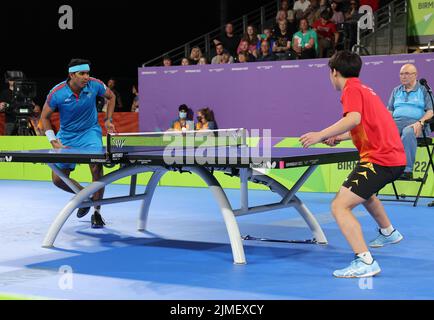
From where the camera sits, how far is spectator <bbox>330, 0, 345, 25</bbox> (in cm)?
1680

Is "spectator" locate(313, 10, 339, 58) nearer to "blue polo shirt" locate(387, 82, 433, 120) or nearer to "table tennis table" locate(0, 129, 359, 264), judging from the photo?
"blue polo shirt" locate(387, 82, 433, 120)

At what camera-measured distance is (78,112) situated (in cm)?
855

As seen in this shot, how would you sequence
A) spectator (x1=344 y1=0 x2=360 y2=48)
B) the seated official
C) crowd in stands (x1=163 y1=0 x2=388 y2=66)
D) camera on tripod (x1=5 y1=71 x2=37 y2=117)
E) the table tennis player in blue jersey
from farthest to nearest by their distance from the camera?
camera on tripod (x1=5 y1=71 x2=37 y2=117), crowd in stands (x1=163 y1=0 x2=388 y2=66), spectator (x1=344 y1=0 x2=360 y2=48), the seated official, the table tennis player in blue jersey

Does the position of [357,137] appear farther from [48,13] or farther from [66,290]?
[48,13]

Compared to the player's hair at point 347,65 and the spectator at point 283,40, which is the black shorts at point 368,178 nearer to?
the player's hair at point 347,65

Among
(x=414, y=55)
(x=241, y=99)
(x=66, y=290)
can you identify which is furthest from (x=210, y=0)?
(x=66, y=290)

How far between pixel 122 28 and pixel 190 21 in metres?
2.16

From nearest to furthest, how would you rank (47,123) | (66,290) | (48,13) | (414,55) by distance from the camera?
1. (66,290)
2. (47,123)
3. (414,55)
4. (48,13)

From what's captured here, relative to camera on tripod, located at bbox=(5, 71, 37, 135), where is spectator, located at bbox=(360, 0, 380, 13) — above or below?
above

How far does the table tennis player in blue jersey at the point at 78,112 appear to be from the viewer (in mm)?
8320

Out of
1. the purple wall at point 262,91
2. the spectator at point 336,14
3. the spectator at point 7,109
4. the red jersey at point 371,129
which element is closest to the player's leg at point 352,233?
the red jersey at point 371,129

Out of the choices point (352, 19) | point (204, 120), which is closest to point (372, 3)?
point (352, 19)

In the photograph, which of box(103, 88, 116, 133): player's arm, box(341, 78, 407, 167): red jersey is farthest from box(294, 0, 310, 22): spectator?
box(341, 78, 407, 167): red jersey

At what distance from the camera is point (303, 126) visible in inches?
606
